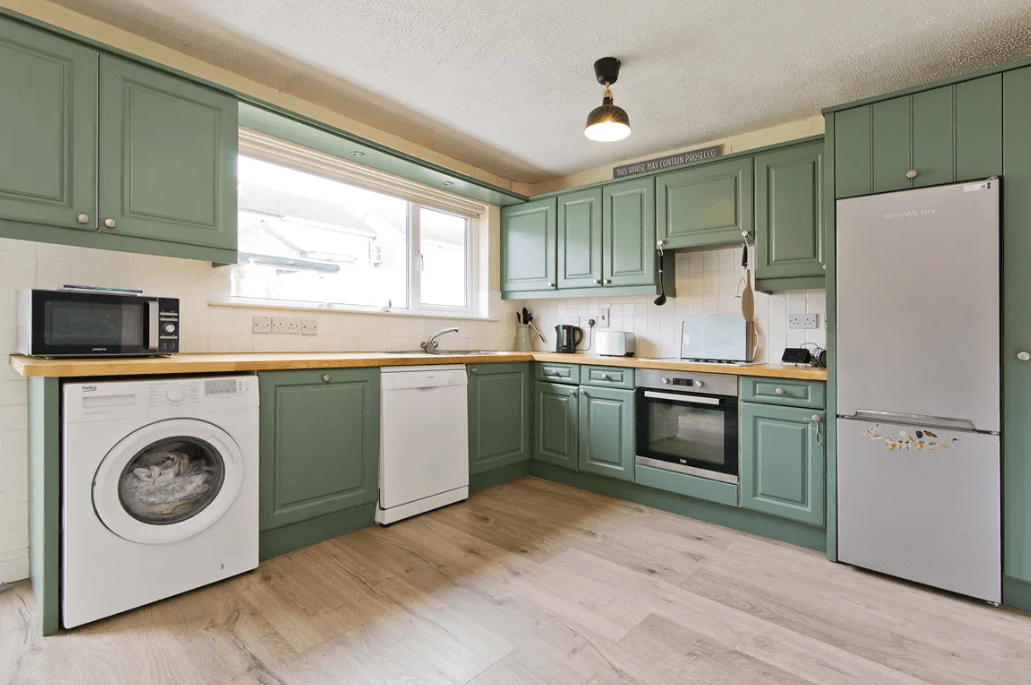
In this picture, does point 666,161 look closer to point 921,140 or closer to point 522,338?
point 921,140

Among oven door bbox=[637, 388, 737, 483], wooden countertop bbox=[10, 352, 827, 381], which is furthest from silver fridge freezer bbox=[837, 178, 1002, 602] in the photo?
oven door bbox=[637, 388, 737, 483]

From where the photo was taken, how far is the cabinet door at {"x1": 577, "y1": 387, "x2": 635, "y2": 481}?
308 centimetres

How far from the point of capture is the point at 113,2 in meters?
2.00

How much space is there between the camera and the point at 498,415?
3314mm

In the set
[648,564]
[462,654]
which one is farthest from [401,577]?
[648,564]

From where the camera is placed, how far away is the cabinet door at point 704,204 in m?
2.94

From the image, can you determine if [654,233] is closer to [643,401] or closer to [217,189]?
[643,401]

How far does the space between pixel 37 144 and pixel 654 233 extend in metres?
3.04

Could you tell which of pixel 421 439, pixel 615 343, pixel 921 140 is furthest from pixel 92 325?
pixel 921 140

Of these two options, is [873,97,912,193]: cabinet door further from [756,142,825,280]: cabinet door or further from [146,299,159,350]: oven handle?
[146,299,159,350]: oven handle

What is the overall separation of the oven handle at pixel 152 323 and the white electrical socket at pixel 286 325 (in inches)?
31.9

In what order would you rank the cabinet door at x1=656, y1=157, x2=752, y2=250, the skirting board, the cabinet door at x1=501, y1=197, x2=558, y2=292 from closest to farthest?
1. the skirting board
2. the cabinet door at x1=656, y1=157, x2=752, y2=250
3. the cabinet door at x1=501, y1=197, x2=558, y2=292

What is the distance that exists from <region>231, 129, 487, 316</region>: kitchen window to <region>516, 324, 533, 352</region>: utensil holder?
0.50 metres

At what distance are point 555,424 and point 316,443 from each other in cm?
164
